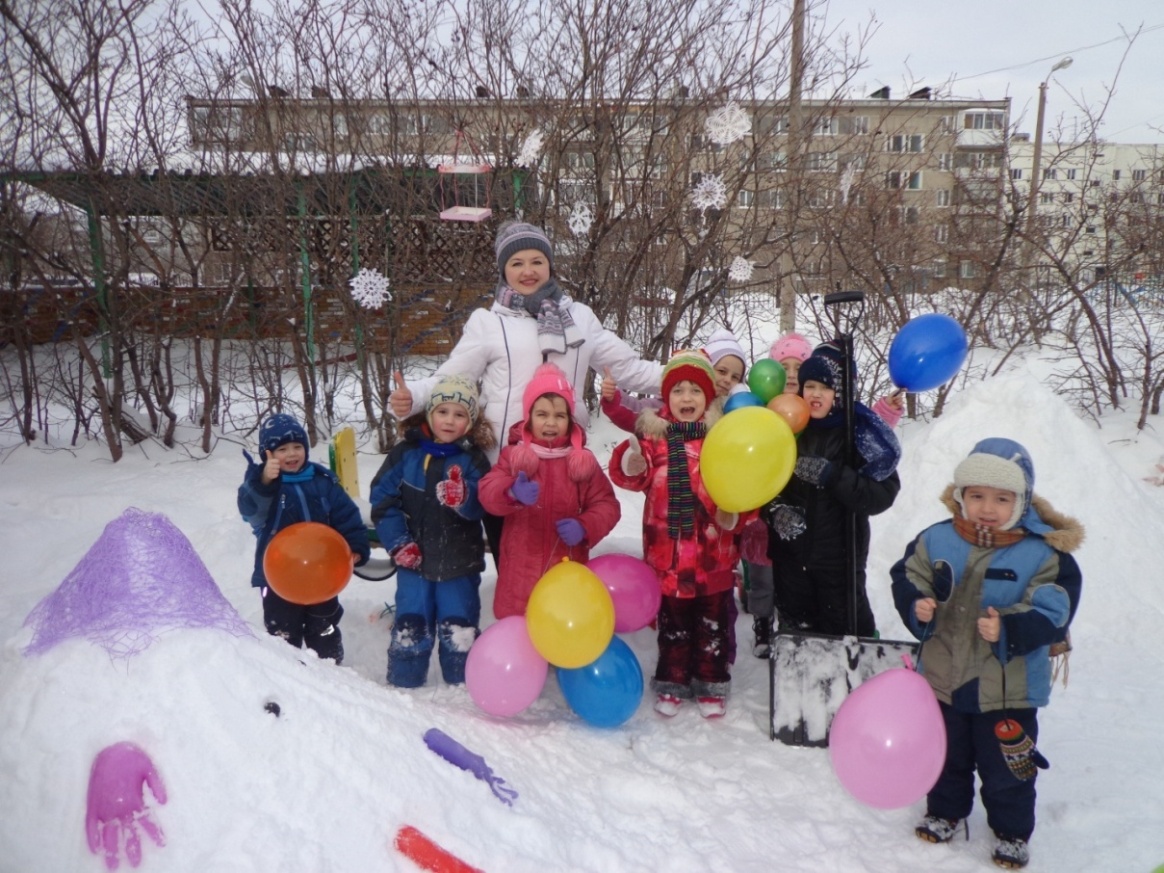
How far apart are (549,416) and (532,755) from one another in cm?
131

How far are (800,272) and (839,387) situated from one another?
176 inches

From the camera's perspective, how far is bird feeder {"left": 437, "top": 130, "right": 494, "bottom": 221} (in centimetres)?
636

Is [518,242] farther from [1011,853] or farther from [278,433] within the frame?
[1011,853]

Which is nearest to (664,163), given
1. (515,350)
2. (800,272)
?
(800,272)

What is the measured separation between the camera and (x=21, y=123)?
6.35m

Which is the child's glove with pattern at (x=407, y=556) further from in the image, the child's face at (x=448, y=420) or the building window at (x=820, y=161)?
the building window at (x=820, y=161)

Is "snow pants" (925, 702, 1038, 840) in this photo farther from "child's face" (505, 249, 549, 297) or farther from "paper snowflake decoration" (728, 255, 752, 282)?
"paper snowflake decoration" (728, 255, 752, 282)

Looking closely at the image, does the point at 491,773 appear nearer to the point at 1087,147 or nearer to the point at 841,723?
the point at 841,723

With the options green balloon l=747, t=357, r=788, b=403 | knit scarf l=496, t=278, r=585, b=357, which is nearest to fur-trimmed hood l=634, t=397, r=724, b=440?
green balloon l=747, t=357, r=788, b=403

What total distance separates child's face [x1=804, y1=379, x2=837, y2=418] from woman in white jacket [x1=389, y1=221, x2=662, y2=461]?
3.20ft

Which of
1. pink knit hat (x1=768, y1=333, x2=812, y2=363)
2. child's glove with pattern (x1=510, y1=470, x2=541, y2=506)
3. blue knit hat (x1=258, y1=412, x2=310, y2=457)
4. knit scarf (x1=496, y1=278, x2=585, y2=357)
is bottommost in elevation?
child's glove with pattern (x1=510, y1=470, x2=541, y2=506)

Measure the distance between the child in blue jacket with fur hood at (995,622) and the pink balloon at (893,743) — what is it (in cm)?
17

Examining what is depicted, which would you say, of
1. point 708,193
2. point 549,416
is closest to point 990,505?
point 549,416

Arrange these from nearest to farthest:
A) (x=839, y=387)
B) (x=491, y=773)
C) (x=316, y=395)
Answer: (x=491, y=773) < (x=839, y=387) < (x=316, y=395)
